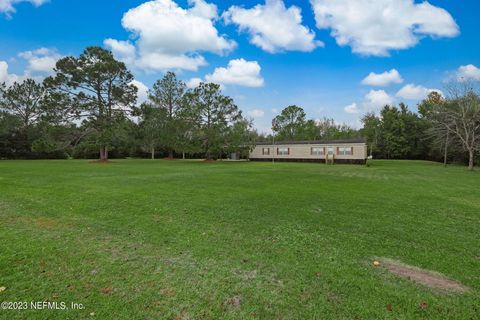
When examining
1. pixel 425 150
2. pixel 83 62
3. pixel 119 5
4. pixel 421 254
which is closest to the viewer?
pixel 421 254

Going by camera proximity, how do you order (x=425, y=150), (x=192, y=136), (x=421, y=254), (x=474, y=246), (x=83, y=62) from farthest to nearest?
(x=425, y=150) → (x=192, y=136) → (x=83, y=62) → (x=474, y=246) → (x=421, y=254)

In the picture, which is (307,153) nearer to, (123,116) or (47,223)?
(123,116)

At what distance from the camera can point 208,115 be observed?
30.6 m

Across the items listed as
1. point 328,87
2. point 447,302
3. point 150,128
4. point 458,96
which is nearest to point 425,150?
point 458,96

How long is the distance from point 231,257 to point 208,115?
27.9 m

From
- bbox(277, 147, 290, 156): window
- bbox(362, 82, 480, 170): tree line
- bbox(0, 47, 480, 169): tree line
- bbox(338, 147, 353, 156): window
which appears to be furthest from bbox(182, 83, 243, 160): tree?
bbox(362, 82, 480, 170): tree line

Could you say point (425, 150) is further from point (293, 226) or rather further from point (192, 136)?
point (293, 226)

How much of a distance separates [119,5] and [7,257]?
1528cm

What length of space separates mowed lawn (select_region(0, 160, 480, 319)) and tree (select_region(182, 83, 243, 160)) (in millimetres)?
23302

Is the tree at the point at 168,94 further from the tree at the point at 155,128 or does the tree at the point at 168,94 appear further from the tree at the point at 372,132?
the tree at the point at 372,132

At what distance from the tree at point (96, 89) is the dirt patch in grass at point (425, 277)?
28.5 meters

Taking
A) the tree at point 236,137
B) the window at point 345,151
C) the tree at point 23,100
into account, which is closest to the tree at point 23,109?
the tree at point 23,100

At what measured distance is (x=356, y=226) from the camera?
533 cm

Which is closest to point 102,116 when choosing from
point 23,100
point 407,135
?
point 23,100
